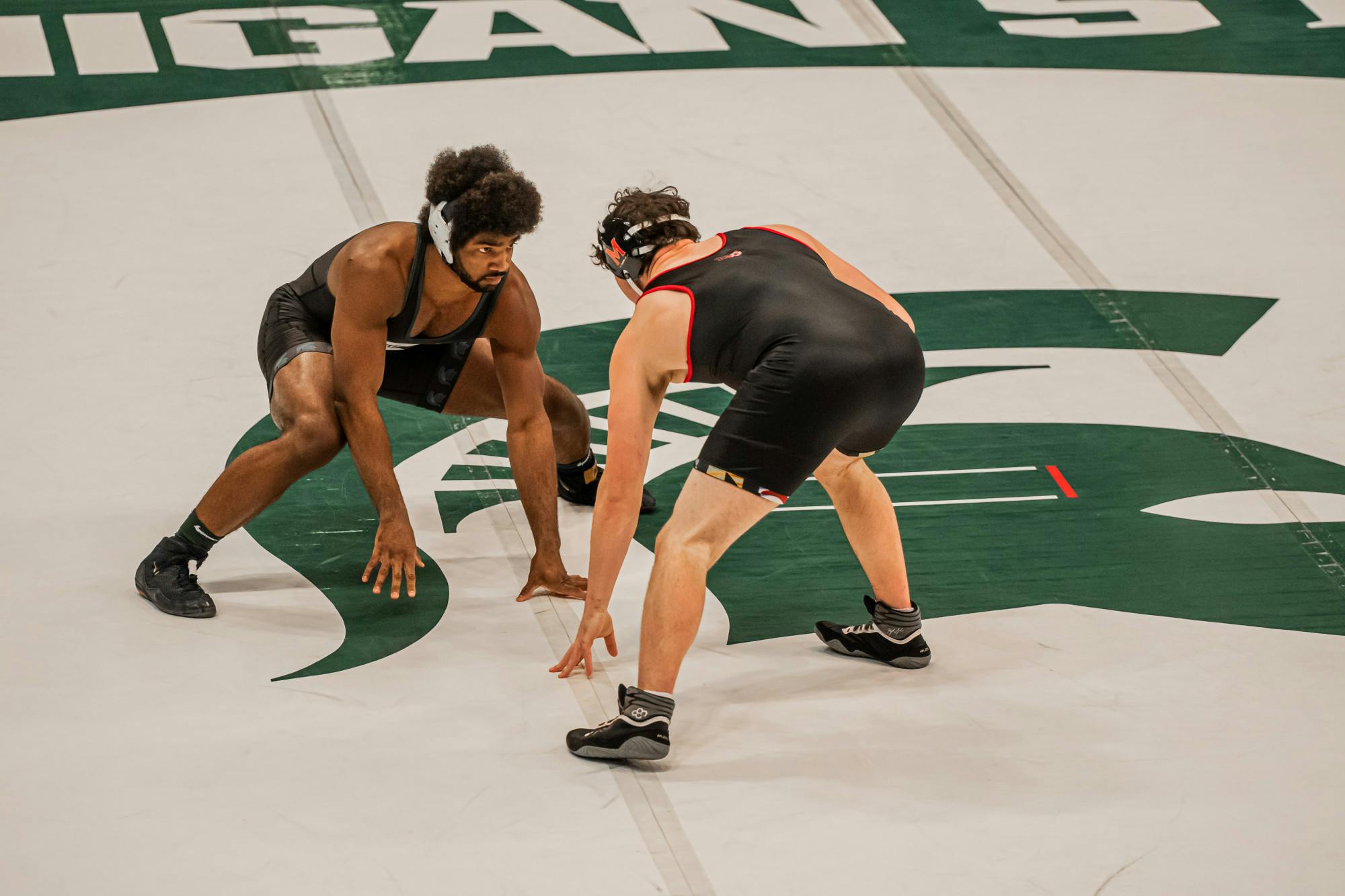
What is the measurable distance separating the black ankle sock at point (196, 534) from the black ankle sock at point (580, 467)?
0.96 m

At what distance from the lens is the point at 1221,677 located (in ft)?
11.5

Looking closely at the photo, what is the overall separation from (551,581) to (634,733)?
72 centimetres

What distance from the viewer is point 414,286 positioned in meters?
3.59

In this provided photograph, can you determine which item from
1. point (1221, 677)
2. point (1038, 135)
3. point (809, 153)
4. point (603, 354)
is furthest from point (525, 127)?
point (1221, 677)

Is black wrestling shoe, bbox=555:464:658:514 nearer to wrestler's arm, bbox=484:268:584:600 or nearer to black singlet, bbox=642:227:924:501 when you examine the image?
wrestler's arm, bbox=484:268:584:600

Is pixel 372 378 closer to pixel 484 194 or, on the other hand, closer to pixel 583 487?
pixel 484 194

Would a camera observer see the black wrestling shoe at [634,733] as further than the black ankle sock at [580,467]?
No

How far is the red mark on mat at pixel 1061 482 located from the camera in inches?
166

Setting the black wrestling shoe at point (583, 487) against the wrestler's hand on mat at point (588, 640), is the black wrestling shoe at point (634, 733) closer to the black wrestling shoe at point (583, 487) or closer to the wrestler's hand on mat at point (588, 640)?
the wrestler's hand on mat at point (588, 640)

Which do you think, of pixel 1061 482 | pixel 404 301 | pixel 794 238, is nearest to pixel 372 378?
pixel 404 301

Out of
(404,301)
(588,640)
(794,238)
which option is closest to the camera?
(588,640)

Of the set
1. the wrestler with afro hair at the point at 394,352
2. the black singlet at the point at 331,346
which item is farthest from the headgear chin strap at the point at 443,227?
the black singlet at the point at 331,346

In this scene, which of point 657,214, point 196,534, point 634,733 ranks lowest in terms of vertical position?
point 196,534

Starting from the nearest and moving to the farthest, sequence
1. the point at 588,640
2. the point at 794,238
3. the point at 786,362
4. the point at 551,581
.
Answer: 1. the point at 786,362
2. the point at 588,640
3. the point at 794,238
4. the point at 551,581
